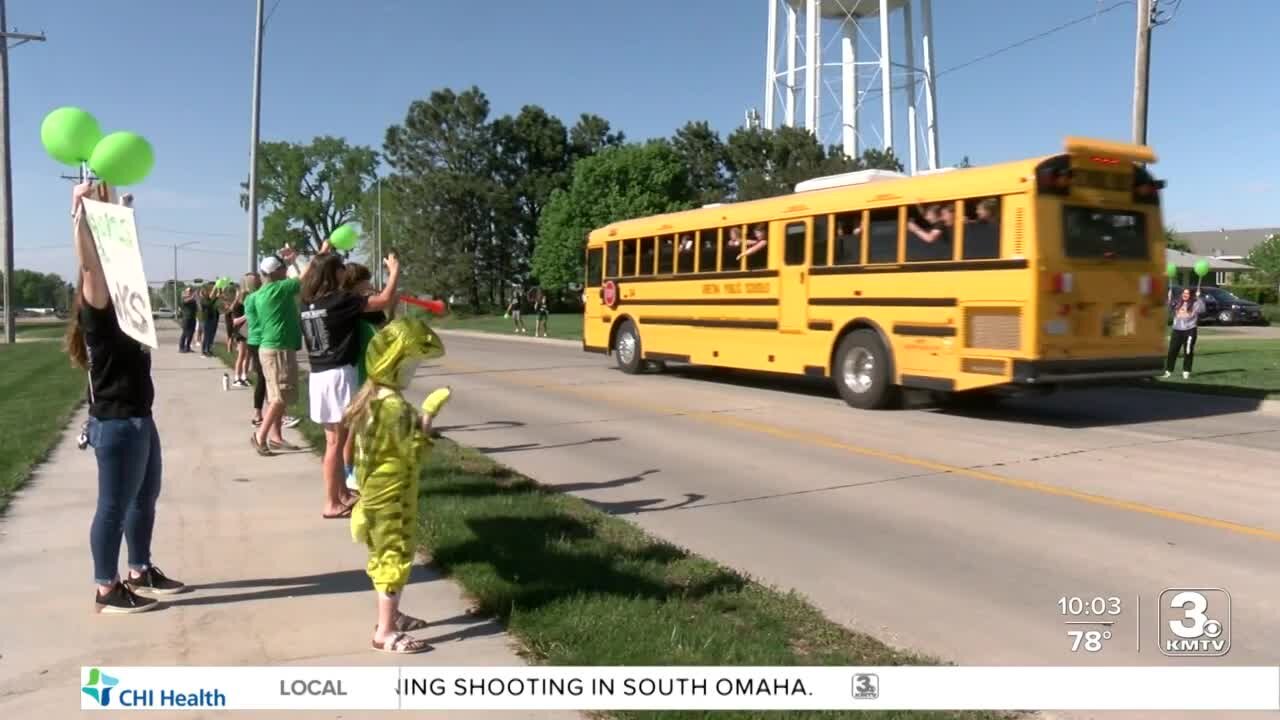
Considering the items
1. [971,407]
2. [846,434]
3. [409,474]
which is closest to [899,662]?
[409,474]

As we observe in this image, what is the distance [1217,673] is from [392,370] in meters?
3.66

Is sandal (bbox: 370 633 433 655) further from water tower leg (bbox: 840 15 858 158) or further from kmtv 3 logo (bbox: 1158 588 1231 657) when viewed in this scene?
water tower leg (bbox: 840 15 858 158)

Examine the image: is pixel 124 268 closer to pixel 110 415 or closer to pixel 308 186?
pixel 110 415

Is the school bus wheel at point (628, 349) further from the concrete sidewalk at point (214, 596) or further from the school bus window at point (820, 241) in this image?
the concrete sidewalk at point (214, 596)

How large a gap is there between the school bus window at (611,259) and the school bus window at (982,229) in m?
8.59

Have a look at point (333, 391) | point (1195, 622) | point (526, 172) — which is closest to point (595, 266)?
point (333, 391)

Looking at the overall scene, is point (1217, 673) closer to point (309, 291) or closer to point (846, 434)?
point (309, 291)

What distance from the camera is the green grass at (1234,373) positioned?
14438 millimetres

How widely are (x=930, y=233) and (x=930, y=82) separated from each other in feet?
118

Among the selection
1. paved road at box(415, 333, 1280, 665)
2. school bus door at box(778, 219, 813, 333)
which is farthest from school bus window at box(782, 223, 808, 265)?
paved road at box(415, 333, 1280, 665)

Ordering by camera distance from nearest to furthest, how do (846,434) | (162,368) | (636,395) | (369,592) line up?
1. (369,592)
2. (846,434)
3. (636,395)
4. (162,368)

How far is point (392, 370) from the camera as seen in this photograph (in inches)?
169

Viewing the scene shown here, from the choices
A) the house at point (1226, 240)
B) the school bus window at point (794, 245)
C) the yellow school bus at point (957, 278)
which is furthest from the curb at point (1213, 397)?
the house at point (1226, 240)

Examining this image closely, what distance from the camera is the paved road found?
5.00m
